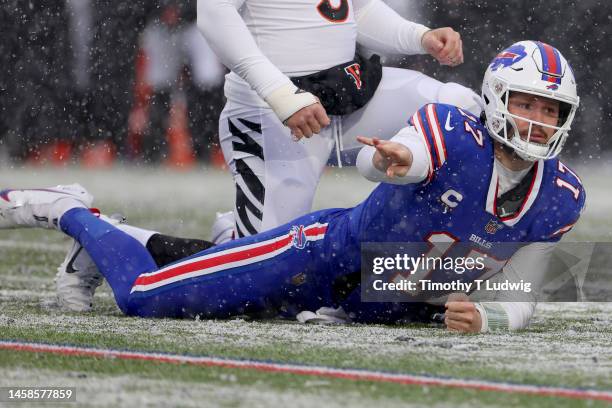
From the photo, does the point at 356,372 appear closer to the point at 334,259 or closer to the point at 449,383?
the point at 449,383

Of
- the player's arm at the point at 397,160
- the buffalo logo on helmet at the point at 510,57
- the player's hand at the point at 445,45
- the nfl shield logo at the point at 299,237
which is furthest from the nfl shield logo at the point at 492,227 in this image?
the player's hand at the point at 445,45

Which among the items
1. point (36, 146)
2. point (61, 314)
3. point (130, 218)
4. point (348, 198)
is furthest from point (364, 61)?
point (36, 146)

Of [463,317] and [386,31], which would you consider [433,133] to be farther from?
[386,31]

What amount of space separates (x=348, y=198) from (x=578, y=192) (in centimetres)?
477

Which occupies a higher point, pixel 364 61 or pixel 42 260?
pixel 364 61

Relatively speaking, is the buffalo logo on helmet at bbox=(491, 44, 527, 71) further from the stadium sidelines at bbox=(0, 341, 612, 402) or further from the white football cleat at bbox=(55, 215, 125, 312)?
the white football cleat at bbox=(55, 215, 125, 312)

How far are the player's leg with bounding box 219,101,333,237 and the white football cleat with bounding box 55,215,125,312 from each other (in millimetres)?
456

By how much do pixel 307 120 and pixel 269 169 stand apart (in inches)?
15.0

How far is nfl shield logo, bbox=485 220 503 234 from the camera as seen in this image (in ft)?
10.2

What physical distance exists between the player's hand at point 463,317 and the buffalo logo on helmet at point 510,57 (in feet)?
2.09

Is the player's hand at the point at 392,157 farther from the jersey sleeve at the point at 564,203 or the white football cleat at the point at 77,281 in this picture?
the white football cleat at the point at 77,281

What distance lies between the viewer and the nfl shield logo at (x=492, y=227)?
3115 mm

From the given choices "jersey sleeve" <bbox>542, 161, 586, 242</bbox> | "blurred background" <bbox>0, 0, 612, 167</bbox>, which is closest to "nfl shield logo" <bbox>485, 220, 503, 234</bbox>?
"jersey sleeve" <bbox>542, 161, 586, 242</bbox>

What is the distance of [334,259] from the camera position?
3.30m
